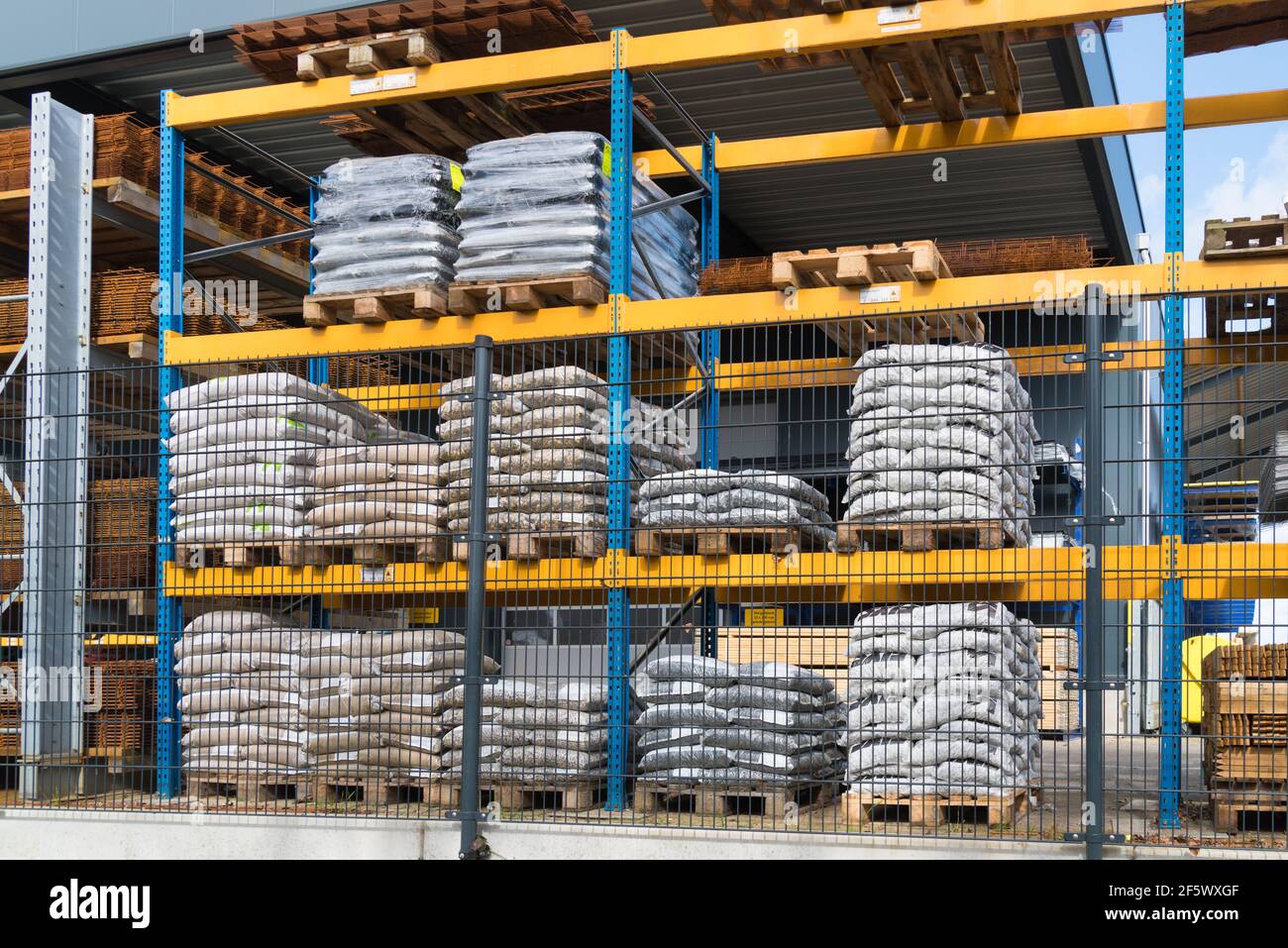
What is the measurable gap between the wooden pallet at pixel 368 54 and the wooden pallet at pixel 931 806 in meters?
6.05

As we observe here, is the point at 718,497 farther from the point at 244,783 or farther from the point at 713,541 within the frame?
the point at 244,783

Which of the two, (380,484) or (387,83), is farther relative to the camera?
(387,83)

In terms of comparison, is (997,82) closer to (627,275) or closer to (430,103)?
(627,275)

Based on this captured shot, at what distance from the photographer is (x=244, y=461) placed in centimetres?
913

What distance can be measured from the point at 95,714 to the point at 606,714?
4.49m

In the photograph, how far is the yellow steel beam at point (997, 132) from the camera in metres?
9.98

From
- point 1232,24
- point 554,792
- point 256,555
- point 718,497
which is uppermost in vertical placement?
point 1232,24

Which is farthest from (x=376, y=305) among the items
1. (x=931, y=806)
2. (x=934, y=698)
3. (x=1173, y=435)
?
(x=1173, y=435)

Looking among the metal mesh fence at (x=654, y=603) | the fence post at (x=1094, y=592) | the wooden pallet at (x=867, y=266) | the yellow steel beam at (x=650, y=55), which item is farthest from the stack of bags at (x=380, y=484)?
the fence post at (x=1094, y=592)

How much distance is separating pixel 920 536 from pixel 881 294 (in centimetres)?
182

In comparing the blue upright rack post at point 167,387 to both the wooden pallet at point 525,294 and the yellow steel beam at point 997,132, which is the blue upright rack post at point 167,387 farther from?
the yellow steel beam at point 997,132

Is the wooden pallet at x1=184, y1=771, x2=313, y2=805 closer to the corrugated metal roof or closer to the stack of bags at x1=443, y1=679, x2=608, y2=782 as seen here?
the stack of bags at x1=443, y1=679, x2=608, y2=782

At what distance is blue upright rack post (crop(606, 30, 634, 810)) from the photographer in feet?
26.2
